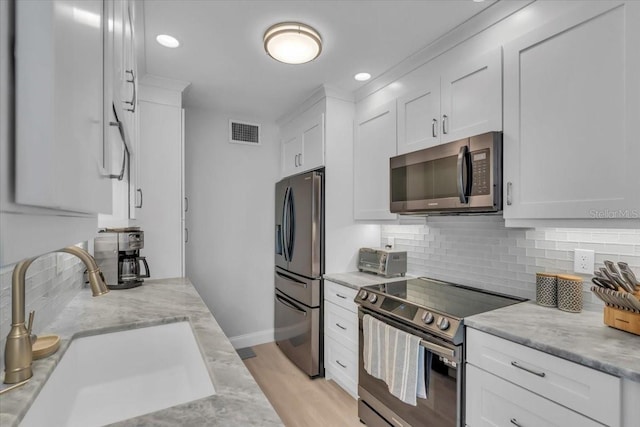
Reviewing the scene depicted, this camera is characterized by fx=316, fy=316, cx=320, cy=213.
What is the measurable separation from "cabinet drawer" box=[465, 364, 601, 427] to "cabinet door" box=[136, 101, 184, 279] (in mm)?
2230

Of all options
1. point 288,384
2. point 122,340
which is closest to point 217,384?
point 122,340

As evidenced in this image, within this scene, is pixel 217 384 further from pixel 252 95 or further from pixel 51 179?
pixel 252 95

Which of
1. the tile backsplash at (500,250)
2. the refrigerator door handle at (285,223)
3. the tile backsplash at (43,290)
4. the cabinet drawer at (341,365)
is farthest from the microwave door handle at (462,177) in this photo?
the tile backsplash at (43,290)

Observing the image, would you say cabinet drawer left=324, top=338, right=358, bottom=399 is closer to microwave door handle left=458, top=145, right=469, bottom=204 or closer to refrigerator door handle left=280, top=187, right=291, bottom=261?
refrigerator door handle left=280, top=187, right=291, bottom=261

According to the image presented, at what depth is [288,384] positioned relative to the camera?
8.82 ft

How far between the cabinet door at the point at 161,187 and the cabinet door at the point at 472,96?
2.09 m

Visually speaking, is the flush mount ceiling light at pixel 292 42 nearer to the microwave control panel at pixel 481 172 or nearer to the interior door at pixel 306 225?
the interior door at pixel 306 225

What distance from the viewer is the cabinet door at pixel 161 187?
8.25 ft

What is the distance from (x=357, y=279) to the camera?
256 centimetres

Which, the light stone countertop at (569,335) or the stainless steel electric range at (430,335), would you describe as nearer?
the light stone countertop at (569,335)

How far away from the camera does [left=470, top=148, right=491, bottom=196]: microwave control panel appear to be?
5.58 ft

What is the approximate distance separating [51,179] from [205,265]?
131 inches

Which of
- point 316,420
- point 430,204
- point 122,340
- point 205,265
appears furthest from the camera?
point 205,265

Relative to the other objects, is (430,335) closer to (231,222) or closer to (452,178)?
(452,178)
